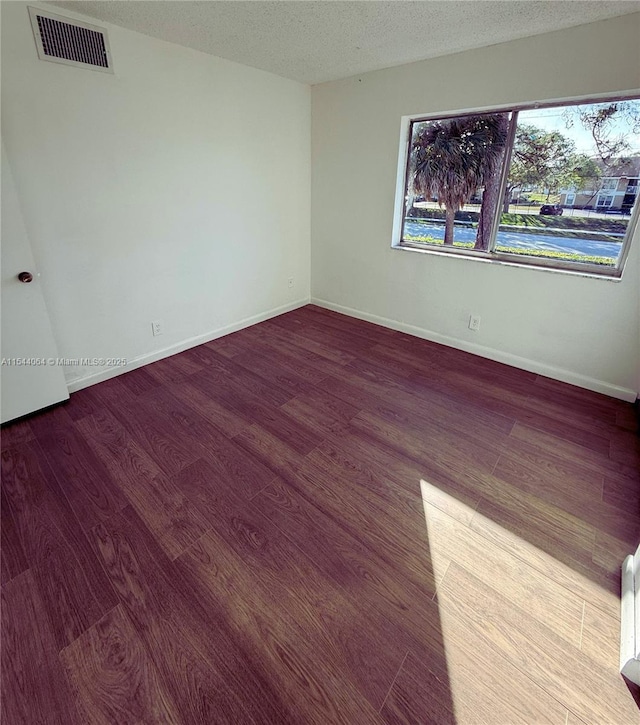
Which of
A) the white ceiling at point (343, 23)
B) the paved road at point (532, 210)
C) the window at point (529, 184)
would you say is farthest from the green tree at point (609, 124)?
the white ceiling at point (343, 23)

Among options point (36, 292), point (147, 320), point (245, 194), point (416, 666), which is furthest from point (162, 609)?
point (245, 194)

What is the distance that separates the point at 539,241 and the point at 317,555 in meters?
2.73

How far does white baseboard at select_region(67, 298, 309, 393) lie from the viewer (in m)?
2.74

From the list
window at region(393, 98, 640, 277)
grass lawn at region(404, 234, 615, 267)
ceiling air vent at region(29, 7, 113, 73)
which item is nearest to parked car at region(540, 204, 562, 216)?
window at region(393, 98, 640, 277)

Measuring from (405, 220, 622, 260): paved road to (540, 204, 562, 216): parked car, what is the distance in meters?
0.15

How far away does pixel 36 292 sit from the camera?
7.32 feet

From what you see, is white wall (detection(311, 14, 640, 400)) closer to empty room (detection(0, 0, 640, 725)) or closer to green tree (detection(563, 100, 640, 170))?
empty room (detection(0, 0, 640, 725))

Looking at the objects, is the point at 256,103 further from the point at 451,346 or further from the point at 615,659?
the point at 615,659

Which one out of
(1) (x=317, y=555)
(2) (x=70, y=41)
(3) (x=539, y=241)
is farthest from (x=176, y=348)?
(3) (x=539, y=241)

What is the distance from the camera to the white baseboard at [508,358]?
8.79 ft

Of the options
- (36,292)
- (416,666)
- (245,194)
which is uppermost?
(245,194)

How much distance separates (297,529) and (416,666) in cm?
67

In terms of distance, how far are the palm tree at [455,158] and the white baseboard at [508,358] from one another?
87cm

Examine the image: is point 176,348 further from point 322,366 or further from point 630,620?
point 630,620
